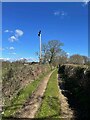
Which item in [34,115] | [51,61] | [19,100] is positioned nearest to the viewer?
[34,115]

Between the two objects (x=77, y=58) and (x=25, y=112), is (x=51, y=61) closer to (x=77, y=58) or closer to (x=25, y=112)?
(x=77, y=58)

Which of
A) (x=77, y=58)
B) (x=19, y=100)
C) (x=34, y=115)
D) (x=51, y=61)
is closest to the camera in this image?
(x=34, y=115)

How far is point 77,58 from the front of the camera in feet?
435

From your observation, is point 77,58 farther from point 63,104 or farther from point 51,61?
point 63,104

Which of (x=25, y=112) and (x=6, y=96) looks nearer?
(x=25, y=112)

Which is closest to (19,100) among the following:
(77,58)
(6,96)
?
(6,96)

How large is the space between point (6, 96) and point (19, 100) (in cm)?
135

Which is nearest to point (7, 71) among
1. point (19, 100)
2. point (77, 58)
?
point (19, 100)

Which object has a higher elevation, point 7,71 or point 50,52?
point 50,52

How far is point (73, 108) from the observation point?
1516 centimetres

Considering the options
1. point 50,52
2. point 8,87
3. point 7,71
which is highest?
point 50,52

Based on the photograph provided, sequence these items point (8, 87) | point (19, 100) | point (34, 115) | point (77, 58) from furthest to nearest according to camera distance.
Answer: point (77, 58)
point (8, 87)
point (19, 100)
point (34, 115)

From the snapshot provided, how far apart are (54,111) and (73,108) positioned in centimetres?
192

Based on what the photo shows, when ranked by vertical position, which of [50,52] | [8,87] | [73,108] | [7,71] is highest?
[50,52]
